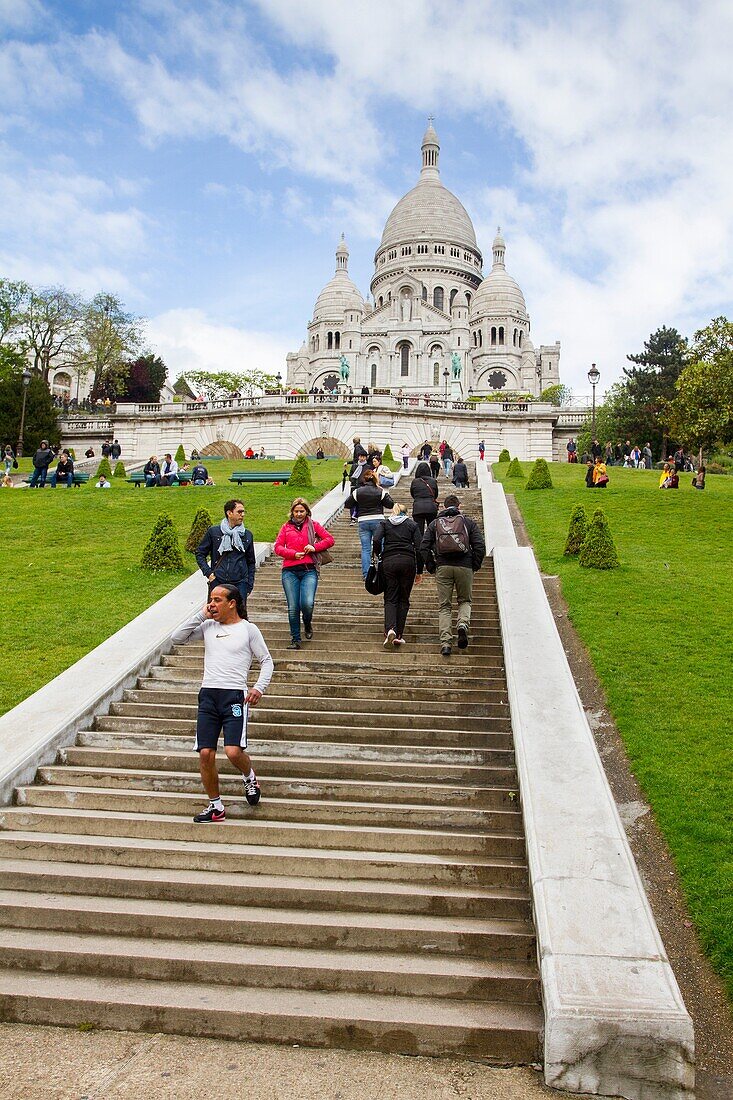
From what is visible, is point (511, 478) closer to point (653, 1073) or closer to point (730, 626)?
point (730, 626)

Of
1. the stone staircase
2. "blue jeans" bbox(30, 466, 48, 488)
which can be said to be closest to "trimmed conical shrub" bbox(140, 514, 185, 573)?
the stone staircase

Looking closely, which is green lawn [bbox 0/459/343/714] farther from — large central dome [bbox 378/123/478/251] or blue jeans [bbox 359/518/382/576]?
large central dome [bbox 378/123/478/251]

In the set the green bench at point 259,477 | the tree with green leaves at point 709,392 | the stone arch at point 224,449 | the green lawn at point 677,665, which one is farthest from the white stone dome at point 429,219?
the green lawn at point 677,665

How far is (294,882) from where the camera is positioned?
17.2 feet

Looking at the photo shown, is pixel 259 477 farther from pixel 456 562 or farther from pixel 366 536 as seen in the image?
pixel 456 562

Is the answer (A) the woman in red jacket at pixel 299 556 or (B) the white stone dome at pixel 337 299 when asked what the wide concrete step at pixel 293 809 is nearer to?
(A) the woman in red jacket at pixel 299 556

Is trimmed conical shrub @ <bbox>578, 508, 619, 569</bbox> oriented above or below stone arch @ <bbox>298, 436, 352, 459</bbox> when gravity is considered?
below

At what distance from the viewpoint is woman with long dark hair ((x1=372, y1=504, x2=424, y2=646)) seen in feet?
29.1

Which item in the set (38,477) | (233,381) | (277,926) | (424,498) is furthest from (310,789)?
(233,381)

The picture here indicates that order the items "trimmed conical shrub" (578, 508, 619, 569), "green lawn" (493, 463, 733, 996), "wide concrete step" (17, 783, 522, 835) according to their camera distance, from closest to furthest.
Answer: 1. "green lawn" (493, 463, 733, 996)
2. "wide concrete step" (17, 783, 522, 835)
3. "trimmed conical shrub" (578, 508, 619, 569)

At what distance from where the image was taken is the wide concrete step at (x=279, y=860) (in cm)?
529

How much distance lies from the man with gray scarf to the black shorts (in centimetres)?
243

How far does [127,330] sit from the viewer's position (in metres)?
58.3

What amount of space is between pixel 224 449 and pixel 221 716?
40.3 meters
